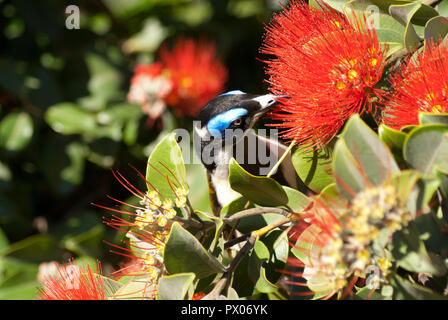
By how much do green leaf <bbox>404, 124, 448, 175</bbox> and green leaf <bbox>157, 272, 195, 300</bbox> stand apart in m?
0.38

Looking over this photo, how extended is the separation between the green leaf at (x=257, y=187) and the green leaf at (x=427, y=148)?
0.27 meters

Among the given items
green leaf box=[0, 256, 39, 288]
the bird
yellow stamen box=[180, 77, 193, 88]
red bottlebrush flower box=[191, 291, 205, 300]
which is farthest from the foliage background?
red bottlebrush flower box=[191, 291, 205, 300]

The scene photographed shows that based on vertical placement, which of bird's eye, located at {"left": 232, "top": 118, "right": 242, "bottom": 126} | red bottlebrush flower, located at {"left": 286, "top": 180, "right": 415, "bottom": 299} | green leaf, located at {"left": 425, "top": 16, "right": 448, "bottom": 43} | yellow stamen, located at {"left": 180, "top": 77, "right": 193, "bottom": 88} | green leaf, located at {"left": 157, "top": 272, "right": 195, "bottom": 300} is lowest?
yellow stamen, located at {"left": 180, "top": 77, "right": 193, "bottom": 88}

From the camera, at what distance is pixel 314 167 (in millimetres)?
1029

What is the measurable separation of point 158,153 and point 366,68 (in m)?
0.48

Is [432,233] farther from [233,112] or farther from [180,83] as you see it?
[180,83]

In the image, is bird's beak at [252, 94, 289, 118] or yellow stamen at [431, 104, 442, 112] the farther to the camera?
bird's beak at [252, 94, 289, 118]

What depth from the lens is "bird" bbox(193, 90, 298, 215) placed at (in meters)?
1.29

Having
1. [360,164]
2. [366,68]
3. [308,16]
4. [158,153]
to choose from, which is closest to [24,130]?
[158,153]

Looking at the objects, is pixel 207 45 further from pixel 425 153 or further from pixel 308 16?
pixel 425 153

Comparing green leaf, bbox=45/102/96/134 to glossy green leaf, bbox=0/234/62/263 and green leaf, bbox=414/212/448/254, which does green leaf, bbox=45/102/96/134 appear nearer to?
glossy green leaf, bbox=0/234/62/263

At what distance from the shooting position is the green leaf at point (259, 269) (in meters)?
0.86

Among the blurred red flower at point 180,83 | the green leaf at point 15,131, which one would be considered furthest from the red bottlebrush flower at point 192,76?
the green leaf at point 15,131

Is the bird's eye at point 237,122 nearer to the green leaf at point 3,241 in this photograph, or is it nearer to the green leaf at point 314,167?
the green leaf at point 314,167
